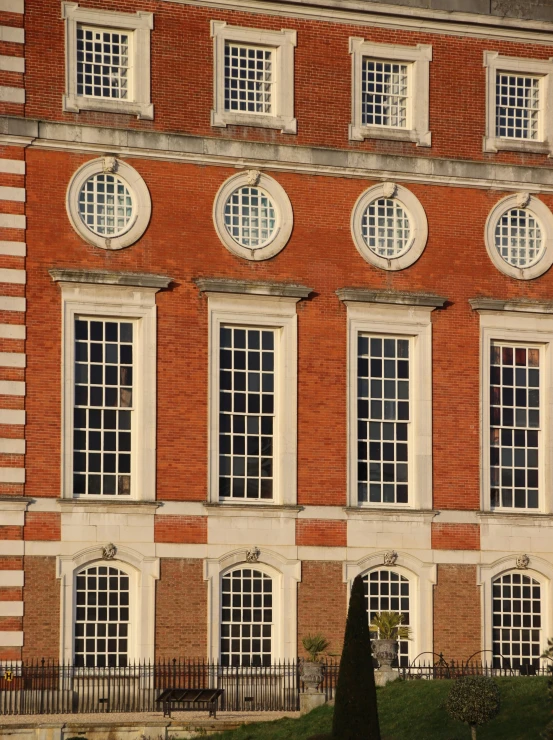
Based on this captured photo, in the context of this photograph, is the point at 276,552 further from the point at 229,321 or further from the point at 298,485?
the point at 229,321

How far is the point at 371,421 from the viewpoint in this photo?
44.7 metres

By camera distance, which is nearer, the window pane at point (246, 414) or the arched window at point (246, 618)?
the arched window at point (246, 618)

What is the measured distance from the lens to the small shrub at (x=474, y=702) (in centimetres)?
3331

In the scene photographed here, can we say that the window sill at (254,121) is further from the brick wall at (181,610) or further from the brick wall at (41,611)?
the brick wall at (41,611)

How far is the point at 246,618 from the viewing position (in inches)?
1699

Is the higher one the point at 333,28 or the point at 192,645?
the point at 333,28

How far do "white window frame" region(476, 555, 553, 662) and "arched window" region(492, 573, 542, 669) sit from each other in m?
0.11

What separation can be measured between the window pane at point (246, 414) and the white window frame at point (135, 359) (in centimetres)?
182

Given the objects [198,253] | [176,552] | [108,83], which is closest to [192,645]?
[176,552]

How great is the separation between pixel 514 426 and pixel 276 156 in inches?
349

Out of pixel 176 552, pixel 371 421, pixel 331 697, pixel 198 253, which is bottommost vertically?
pixel 331 697

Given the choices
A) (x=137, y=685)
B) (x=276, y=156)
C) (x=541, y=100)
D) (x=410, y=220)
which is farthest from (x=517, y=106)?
(x=137, y=685)

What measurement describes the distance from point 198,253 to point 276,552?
7240 mm

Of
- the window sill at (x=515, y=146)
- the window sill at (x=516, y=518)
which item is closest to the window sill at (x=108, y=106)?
the window sill at (x=515, y=146)
